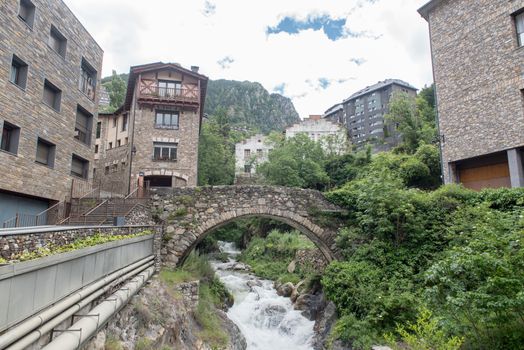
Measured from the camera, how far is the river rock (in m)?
15.5

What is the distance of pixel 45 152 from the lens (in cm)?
1362

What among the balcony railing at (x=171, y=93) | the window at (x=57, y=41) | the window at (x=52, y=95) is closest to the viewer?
the window at (x=52, y=95)

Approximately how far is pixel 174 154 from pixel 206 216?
972 centimetres

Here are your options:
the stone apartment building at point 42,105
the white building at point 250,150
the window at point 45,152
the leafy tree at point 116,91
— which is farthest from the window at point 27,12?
the leafy tree at point 116,91

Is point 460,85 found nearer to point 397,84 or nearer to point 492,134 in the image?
point 492,134

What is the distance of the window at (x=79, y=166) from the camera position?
15.8 metres

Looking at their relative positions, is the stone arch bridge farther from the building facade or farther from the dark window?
the building facade

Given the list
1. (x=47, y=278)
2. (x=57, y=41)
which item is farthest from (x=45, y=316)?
(x=57, y=41)

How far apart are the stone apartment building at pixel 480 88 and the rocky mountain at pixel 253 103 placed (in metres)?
75.4

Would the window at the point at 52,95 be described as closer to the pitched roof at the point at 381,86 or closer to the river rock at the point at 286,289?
the river rock at the point at 286,289

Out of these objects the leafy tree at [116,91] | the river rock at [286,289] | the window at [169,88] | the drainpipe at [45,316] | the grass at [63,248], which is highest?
the leafy tree at [116,91]

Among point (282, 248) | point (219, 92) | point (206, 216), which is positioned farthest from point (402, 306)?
point (219, 92)

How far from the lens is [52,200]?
45.6ft

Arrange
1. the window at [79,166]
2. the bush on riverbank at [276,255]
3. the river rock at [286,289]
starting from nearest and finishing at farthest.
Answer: the river rock at [286,289]
the window at [79,166]
the bush on riverbank at [276,255]
